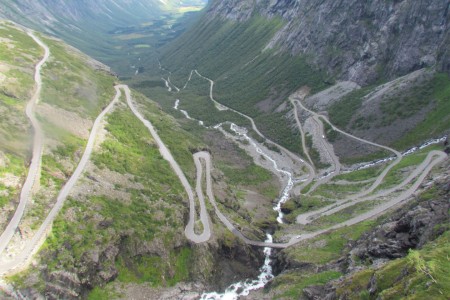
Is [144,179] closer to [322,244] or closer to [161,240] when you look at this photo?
[161,240]

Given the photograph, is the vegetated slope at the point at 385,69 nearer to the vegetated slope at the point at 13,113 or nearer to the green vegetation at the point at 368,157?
the green vegetation at the point at 368,157

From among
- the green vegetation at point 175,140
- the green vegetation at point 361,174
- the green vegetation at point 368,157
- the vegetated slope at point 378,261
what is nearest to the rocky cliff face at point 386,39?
the green vegetation at point 368,157

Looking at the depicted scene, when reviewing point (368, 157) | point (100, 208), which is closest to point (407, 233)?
point (100, 208)

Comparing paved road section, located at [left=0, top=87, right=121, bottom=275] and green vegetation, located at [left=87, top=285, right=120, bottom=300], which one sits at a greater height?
paved road section, located at [left=0, top=87, right=121, bottom=275]

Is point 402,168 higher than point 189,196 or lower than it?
lower

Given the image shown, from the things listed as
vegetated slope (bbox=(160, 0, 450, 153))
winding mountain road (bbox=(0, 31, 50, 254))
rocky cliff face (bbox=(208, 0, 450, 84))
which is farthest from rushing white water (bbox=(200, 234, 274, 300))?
rocky cliff face (bbox=(208, 0, 450, 84))

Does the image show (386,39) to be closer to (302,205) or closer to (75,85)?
(302,205)

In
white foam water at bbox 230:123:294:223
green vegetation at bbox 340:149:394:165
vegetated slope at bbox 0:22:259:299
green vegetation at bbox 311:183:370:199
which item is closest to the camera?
vegetated slope at bbox 0:22:259:299

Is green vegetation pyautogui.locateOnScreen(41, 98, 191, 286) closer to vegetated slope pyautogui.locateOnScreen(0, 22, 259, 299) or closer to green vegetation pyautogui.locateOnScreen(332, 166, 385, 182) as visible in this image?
vegetated slope pyautogui.locateOnScreen(0, 22, 259, 299)

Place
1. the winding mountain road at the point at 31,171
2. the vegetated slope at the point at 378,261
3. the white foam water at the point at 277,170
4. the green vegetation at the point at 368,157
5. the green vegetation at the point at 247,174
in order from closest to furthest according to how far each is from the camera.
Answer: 1. the vegetated slope at the point at 378,261
2. the winding mountain road at the point at 31,171
3. the white foam water at the point at 277,170
4. the green vegetation at the point at 368,157
5. the green vegetation at the point at 247,174
